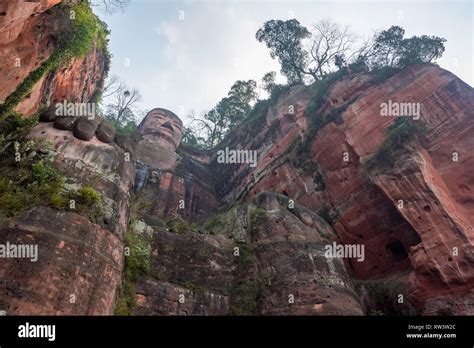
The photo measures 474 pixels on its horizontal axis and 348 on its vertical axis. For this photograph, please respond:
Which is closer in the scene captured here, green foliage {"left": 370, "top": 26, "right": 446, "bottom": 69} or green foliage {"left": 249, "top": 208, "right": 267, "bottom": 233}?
green foliage {"left": 249, "top": 208, "right": 267, "bottom": 233}

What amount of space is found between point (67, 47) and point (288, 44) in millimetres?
22270

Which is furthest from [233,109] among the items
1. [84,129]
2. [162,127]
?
[84,129]

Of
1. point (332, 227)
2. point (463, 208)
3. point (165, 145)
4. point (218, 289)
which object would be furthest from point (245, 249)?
point (165, 145)

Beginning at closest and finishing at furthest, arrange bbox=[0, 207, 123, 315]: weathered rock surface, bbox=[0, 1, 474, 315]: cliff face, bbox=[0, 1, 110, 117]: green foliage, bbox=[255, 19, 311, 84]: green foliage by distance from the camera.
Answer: bbox=[0, 207, 123, 315]: weathered rock surface
bbox=[0, 1, 474, 315]: cliff face
bbox=[0, 1, 110, 117]: green foliage
bbox=[255, 19, 311, 84]: green foliage

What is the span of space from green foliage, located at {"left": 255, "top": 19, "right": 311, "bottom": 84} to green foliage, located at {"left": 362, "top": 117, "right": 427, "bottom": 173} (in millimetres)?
15443

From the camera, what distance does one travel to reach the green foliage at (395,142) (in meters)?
17.6

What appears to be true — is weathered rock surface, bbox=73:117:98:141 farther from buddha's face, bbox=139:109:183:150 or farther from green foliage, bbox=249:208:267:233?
buddha's face, bbox=139:109:183:150

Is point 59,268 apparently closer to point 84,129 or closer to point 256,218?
point 84,129

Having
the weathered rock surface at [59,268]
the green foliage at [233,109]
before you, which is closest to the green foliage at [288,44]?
the green foliage at [233,109]

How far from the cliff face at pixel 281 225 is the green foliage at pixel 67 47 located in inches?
15.0

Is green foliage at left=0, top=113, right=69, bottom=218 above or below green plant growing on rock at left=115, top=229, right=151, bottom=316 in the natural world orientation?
above

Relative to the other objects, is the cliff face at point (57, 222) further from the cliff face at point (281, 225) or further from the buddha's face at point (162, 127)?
the buddha's face at point (162, 127)

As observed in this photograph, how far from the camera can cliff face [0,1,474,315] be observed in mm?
10008

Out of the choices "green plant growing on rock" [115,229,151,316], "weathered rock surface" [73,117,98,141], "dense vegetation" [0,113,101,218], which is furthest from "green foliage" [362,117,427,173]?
"dense vegetation" [0,113,101,218]
